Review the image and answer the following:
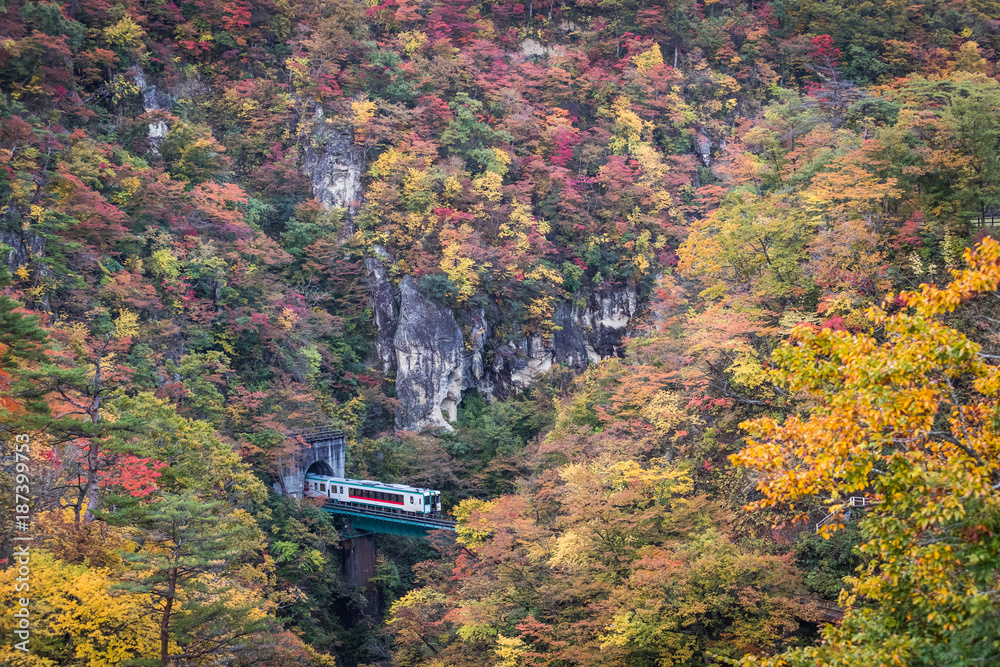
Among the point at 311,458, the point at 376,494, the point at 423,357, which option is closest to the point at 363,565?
the point at 376,494

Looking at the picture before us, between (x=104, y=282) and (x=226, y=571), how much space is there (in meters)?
12.0

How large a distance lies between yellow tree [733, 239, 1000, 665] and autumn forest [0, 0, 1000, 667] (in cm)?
4

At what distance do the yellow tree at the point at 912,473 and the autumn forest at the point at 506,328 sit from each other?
4 centimetres

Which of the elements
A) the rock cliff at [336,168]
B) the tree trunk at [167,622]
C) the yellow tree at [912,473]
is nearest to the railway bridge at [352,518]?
the rock cliff at [336,168]

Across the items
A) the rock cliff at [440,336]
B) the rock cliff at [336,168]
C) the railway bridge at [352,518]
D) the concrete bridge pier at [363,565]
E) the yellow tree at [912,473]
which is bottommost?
the concrete bridge pier at [363,565]

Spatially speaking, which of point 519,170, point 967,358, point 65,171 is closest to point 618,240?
point 519,170

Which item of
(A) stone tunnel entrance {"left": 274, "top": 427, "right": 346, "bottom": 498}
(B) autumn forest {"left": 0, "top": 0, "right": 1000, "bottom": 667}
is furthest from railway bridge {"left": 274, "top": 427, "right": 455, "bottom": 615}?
(B) autumn forest {"left": 0, "top": 0, "right": 1000, "bottom": 667}

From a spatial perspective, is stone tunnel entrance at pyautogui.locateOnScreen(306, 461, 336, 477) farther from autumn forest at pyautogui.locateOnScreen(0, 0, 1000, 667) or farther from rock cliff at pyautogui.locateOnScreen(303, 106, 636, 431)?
rock cliff at pyautogui.locateOnScreen(303, 106, 636, 431)

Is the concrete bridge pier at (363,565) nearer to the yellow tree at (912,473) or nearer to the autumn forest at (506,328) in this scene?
the autumn forest at (506,328)

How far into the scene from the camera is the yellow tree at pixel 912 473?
5.18 meters

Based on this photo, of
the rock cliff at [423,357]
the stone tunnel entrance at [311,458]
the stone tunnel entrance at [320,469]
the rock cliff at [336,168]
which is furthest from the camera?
the rock cliff at [336,168]

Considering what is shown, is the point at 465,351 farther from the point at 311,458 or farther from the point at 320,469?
the point at 311,458

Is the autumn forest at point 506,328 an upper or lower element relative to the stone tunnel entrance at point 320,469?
upper

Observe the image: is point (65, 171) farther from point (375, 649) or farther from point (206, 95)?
point (375, 649)
